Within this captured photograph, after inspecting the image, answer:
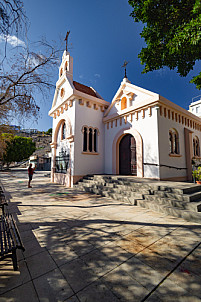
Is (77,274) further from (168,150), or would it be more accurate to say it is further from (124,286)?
(168,150)

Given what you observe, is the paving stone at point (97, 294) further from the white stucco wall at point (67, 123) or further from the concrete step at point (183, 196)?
the white stucco wall at point (67, 123)

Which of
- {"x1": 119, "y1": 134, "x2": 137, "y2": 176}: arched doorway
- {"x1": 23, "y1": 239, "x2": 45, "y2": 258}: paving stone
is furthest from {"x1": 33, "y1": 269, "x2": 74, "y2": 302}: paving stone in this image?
{"x1": 119, "y1": 134, "x2": 137, "y2": 176}: arched doorway

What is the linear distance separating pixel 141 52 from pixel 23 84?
643cm

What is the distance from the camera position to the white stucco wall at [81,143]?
33.8ft

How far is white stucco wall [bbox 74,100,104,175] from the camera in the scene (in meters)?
10.3

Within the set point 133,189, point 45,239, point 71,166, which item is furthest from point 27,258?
point 71,166

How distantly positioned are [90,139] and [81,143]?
1.14 m

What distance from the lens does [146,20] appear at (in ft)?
22.1

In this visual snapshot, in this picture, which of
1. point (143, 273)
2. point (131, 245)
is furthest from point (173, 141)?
point (143, 273)

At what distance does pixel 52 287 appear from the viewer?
1.81m

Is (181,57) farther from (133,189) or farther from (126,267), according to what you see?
(126,267)

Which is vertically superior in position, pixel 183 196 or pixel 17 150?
pixel 17 150

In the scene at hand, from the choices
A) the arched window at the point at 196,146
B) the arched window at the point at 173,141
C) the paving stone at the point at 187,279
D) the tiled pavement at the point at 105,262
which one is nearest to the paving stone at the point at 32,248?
the tiled pavement at the point at 105,262

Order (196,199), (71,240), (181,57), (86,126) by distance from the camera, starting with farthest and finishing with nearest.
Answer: (86,126)
(181,57)
(196,199)
(71,240)
